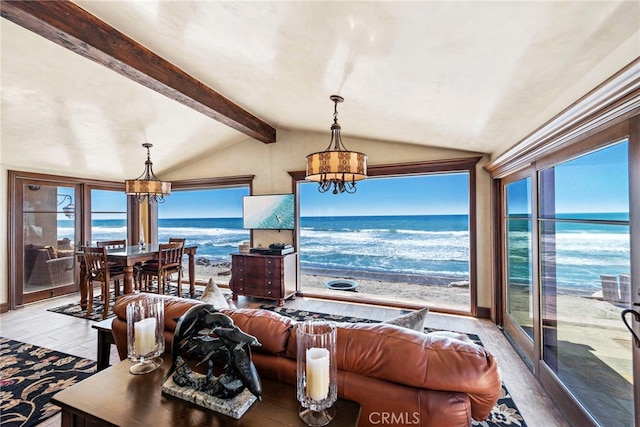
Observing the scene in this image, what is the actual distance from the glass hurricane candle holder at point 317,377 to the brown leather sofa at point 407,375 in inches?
5.2

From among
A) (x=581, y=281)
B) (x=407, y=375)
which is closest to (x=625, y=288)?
(x=581, y=281)

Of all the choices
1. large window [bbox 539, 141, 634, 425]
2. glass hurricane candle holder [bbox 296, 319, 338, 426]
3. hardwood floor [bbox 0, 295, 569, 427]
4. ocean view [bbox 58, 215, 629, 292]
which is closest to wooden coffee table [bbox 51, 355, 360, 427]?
glass hurricane candle holder [bbox 296, 319, 338, 426]

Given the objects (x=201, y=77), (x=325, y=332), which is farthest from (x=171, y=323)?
(x=201, y=77)

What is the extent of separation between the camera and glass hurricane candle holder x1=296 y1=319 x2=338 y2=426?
95 cm

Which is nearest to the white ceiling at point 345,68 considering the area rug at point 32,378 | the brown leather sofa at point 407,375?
the brown leather sofa at point 407,375

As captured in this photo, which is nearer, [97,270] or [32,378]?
[32,378]

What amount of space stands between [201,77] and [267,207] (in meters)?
2.32

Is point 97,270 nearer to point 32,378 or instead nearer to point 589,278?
point 32,378

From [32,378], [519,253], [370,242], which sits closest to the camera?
[32,378]

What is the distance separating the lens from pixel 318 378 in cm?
95

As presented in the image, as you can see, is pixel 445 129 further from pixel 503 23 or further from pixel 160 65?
pixel 160 65

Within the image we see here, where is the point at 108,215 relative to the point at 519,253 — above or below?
above

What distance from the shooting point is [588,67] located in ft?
4.93

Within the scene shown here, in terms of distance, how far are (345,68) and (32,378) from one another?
3713mm
